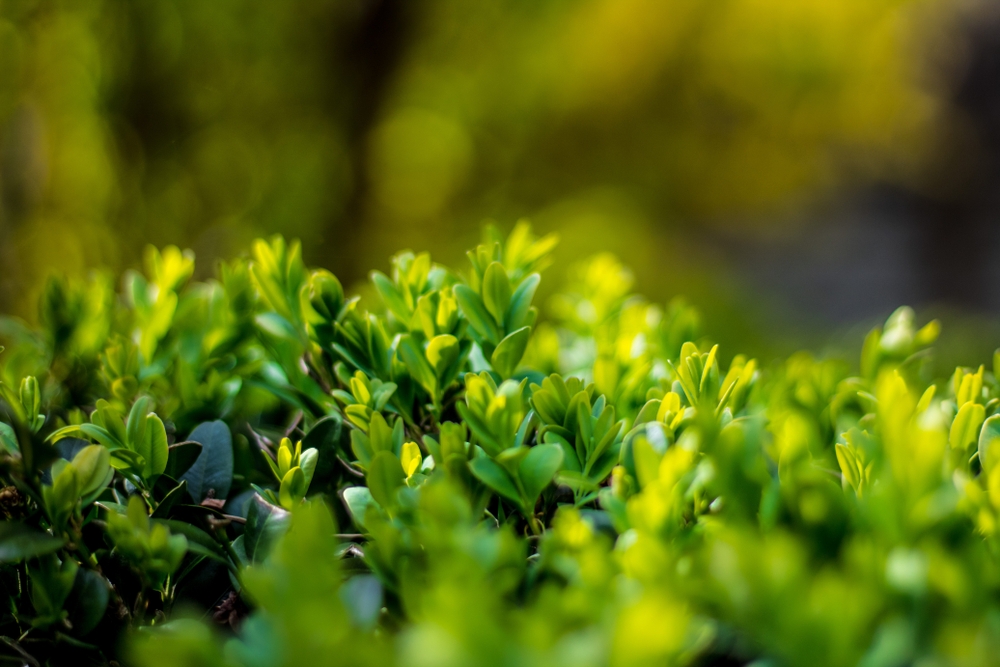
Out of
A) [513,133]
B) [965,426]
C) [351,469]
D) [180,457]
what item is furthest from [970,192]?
[180,457]

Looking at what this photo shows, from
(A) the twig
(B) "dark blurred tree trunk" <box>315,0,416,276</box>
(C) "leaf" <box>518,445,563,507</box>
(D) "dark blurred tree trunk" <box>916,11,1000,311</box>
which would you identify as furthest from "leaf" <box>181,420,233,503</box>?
(D) "dark blurred tree trunk" <box>916,11,1000,311</box>

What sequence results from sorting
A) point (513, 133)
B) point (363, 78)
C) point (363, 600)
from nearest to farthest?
1. point (363, 600)
2. point (363, 78)
3. point (513, 133)

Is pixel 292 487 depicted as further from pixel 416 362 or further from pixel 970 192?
pixel 970 192

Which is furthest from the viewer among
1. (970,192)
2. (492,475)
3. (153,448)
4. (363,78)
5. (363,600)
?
(970,192)

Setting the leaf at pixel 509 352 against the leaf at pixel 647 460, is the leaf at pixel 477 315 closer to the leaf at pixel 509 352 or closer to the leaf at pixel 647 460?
the leaf at pixel 509 352

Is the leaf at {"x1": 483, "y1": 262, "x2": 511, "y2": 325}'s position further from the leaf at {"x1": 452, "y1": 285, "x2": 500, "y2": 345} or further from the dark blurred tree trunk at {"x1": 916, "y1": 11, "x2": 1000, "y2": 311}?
the dark blurred tree trunk at {"x1": 916, "y1": 11, "x2": 1000, "y2": 311}

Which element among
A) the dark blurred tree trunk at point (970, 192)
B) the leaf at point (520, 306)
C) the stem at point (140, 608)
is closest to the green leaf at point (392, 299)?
the leaf at point (520, 306)
